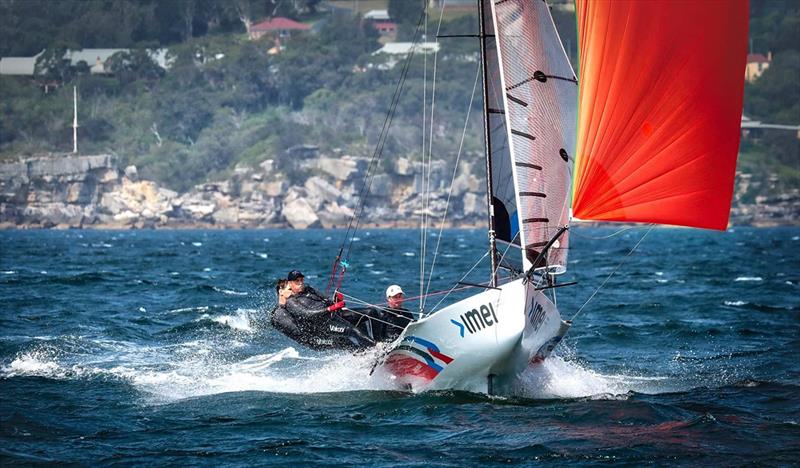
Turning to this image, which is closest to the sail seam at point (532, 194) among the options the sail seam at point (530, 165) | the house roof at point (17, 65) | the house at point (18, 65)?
the sail seam at point (530, 165)

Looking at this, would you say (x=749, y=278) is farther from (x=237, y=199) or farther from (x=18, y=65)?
(x=18, y=65)

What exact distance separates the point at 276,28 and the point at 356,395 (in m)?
180

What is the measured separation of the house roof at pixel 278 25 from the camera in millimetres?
191875

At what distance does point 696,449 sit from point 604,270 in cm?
3258

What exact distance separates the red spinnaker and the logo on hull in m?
1.56

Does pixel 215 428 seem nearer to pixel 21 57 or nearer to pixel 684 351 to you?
pixel 684 351

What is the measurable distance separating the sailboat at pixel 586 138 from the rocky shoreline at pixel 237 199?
114355 millimetres

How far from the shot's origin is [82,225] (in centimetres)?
13050

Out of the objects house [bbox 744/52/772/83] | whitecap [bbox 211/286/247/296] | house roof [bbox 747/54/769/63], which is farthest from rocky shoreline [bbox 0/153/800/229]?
whitecap [bbox 211/286/247/296]

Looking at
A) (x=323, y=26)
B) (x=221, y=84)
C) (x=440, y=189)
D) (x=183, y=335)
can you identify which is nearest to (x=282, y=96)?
(x=221, y=84)

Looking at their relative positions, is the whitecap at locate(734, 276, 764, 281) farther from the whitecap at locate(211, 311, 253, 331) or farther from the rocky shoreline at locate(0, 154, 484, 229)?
the rocky shoreline at locate(0, 154, 484, 229)

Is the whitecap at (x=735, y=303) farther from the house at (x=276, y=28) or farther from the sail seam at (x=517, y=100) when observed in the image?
the house at (x=276, y=28)

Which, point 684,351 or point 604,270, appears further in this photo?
point 604,270

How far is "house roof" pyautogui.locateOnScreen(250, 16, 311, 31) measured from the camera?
7554 inches
